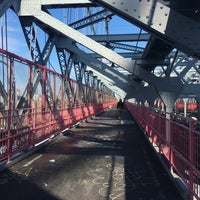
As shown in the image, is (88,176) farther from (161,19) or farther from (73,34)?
(73,34)

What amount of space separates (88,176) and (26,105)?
3908 mm

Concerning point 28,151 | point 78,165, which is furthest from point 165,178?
point 28,151

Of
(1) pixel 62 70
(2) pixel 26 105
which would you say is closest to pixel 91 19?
(1) pixel 62 70

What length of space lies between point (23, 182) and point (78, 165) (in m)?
1.94

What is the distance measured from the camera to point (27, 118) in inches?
399

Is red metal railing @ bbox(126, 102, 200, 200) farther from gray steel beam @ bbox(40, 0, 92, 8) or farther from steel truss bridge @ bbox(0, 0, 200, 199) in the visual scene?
gray steel beam @ bbox(40, 0, 92, 8)

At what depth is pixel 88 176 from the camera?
732 centimetres

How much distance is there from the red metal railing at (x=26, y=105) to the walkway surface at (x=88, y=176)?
0.61 meters

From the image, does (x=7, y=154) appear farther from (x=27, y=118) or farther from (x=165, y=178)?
(x=165, y=178)

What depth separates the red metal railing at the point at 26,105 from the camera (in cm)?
835

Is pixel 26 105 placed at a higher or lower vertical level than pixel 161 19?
lower

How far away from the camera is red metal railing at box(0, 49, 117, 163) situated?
8.35 m

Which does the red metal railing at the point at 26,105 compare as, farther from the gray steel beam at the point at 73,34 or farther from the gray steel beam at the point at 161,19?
the gray steel beam at the point at 161,19

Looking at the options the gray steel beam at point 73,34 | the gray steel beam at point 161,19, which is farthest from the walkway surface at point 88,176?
the gray steel beam at point 73,34
